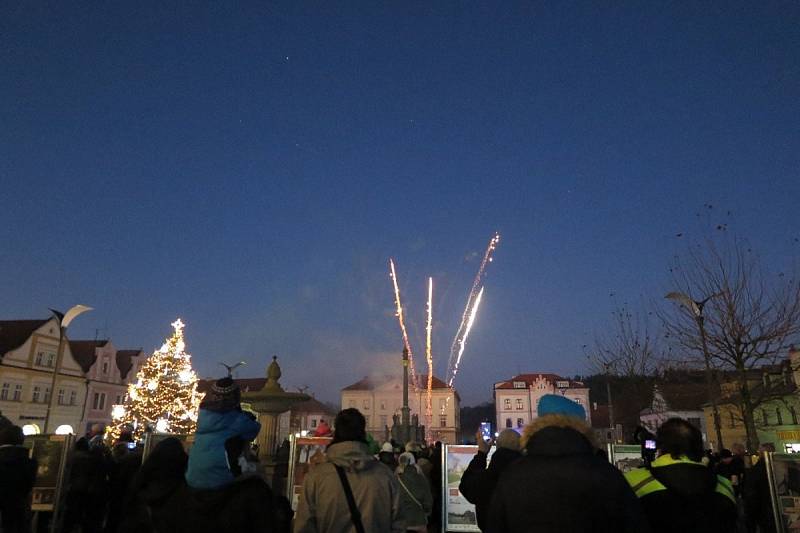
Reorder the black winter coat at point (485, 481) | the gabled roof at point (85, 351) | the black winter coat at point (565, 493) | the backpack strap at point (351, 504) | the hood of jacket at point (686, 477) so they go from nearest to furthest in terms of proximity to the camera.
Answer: the black winter coat at point (565, 493) → the hood of jacket at point (686, 477) → the backpack strap at point (351, 504) → the black winter coat at point (485, 481) → the gabled roof at point (85, 351)

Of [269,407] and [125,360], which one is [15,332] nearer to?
[125,360]

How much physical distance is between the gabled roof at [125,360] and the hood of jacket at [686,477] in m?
61.5

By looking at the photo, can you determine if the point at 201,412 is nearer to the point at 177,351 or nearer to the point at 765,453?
the point at 765,453

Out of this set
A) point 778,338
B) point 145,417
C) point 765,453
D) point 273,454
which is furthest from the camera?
point 145,417

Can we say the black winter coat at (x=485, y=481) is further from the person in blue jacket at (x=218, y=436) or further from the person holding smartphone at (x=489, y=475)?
the person in blue jacket at (x=218, y=436)

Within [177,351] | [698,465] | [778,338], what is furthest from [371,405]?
[698,465]

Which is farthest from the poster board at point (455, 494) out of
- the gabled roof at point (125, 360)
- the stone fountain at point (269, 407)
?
the gabled roof at point (125, 360)

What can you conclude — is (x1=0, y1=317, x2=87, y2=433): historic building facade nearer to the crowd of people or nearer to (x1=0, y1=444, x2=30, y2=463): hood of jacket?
(x1=0, y1=444, x2=30, y2=463): hood of jacket

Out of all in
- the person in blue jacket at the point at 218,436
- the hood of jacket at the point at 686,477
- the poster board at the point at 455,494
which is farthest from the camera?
the poster board at the point at 455,494

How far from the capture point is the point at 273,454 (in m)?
11.2

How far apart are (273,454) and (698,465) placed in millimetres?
9155

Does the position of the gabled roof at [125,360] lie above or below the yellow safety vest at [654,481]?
above

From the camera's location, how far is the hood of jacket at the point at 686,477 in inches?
140

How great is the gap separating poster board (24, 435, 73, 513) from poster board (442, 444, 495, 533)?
21.1ft
